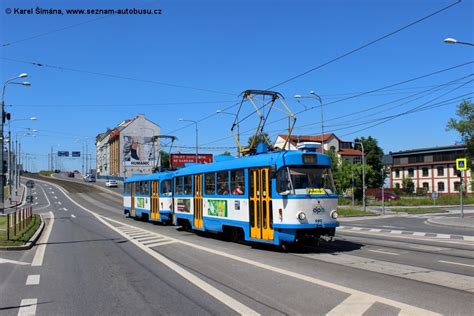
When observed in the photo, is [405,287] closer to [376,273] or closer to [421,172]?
[376,273]

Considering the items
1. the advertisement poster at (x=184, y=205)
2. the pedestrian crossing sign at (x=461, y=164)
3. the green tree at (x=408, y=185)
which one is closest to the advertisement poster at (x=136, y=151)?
the green tree at (x=408, y=185)

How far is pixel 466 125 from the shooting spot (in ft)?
248

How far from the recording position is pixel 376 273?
10.7 metres

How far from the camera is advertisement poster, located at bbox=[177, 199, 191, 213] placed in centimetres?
2228

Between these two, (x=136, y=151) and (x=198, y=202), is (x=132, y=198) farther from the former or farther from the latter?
(x=136, y=151)

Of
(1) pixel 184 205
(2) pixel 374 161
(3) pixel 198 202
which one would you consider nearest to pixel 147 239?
(3) pixel 198 202

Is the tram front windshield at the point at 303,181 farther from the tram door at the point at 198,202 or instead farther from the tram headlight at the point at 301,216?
the tram door at the point at 198,202

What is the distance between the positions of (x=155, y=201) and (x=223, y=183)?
37.7 ft

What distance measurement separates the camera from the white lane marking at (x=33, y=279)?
33.8 feet

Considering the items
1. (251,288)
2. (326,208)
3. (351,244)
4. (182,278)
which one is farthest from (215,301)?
(351,244)

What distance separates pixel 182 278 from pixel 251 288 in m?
1.86

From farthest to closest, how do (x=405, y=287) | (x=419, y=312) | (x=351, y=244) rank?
(x=351, y=244) → (x=405, y=287) → (x=419, y=312)

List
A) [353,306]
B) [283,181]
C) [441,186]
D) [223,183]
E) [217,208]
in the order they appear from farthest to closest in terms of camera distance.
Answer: [441,186]
[217,208]
[223,183]
[283,181]
[353,306]

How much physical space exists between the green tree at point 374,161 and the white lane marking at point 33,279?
78.9m
